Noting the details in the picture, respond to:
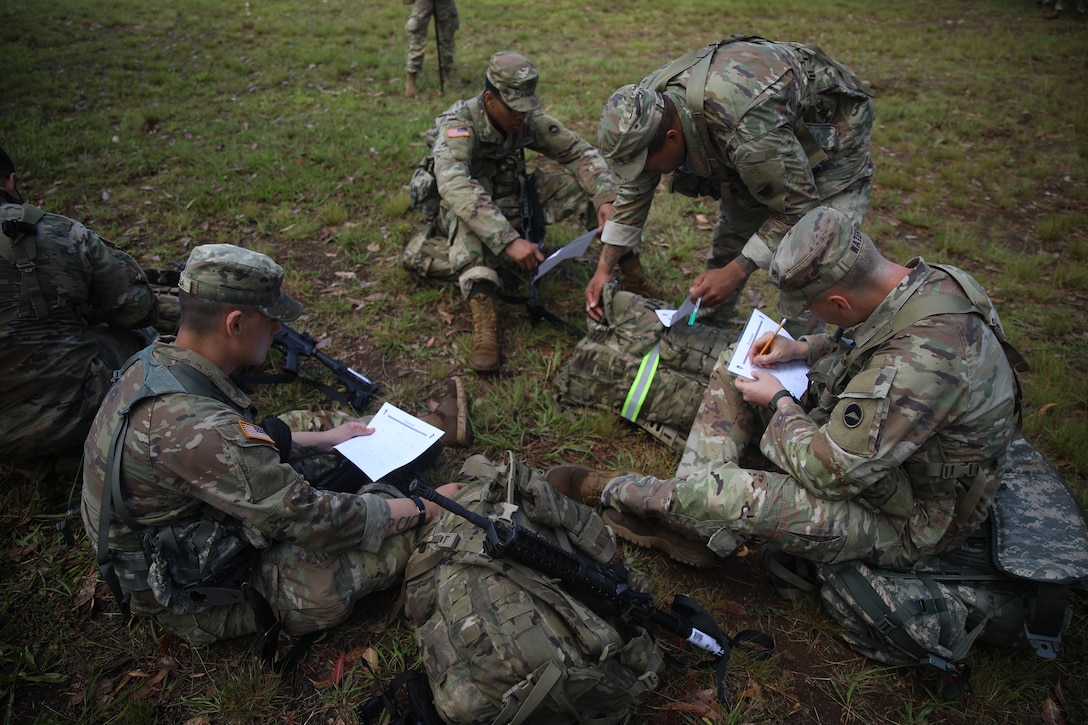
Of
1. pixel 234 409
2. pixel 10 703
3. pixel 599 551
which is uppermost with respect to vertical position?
pixel 234 409

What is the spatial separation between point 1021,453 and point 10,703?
5.01 meters

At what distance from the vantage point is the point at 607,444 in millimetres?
4004

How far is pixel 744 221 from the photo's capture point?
4.33 m

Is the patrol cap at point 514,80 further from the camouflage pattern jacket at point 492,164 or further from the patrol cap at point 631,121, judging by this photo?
the patrol cap at point 631,121

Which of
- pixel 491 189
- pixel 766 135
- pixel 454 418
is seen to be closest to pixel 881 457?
pixel 766 135

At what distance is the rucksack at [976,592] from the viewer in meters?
2.60

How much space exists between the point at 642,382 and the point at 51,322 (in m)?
3.48

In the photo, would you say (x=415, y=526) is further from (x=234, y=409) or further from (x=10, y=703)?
(x=10, y=703)

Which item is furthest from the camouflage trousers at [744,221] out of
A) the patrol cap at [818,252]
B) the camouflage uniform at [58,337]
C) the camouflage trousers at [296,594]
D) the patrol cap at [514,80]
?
the camouflage uniform at [58,337]

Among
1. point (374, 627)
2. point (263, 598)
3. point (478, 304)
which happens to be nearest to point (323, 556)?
point (263, 598)

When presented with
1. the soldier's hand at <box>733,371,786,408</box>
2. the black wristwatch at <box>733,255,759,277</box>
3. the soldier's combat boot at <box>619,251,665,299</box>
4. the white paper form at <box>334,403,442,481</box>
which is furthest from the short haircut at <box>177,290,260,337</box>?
the soldier's combat boot at <box>619,251,665,299</box>

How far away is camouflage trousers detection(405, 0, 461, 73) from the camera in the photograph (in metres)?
8.84

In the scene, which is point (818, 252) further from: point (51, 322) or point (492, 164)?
point (51, 322)

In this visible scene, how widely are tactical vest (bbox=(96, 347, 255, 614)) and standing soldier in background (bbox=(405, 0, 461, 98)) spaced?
302 inches
